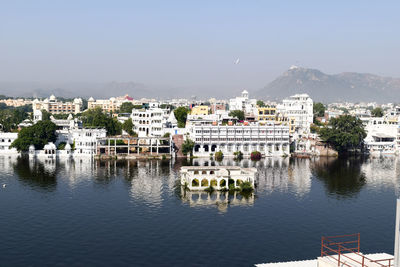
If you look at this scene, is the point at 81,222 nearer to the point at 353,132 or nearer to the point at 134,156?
the point at 134,156

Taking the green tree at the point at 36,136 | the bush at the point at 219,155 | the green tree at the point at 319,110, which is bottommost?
the bush at the point at 219,155

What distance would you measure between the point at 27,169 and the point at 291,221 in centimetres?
4972

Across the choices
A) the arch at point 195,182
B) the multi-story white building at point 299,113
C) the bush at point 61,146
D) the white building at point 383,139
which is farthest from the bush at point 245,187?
the multi-story white building at point 299,113

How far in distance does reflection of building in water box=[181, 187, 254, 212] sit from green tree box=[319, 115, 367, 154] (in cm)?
5226

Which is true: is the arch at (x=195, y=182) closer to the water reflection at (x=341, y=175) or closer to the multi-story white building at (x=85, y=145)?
the water reflection at (x=341, y=175)

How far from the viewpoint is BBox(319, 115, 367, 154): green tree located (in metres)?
109

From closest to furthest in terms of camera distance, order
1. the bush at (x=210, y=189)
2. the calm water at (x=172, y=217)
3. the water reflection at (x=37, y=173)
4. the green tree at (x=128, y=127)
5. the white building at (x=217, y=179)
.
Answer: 1. the calm water at (x=172, y=217)
2. the bush at (x=210, y=189)
3. the white building at (x=217, y=179)
4. the water reflection at (x=37, y=173)
5. the green tree at (x=128, y=127)

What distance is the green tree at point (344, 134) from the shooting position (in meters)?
109

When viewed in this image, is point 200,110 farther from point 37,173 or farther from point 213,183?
point 213,183

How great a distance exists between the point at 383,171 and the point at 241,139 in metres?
32.0

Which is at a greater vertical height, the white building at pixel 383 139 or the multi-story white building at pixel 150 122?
the multi-story white building at pixel 150 122

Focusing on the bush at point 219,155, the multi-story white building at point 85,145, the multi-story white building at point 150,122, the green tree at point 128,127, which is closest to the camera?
the multi-story white building at point 85,145

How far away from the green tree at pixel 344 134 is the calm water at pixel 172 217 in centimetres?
2611

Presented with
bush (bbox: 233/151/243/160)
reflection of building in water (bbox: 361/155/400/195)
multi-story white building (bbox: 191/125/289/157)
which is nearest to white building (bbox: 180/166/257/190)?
reflection of building in water (bbox: 361/155/400/195)
